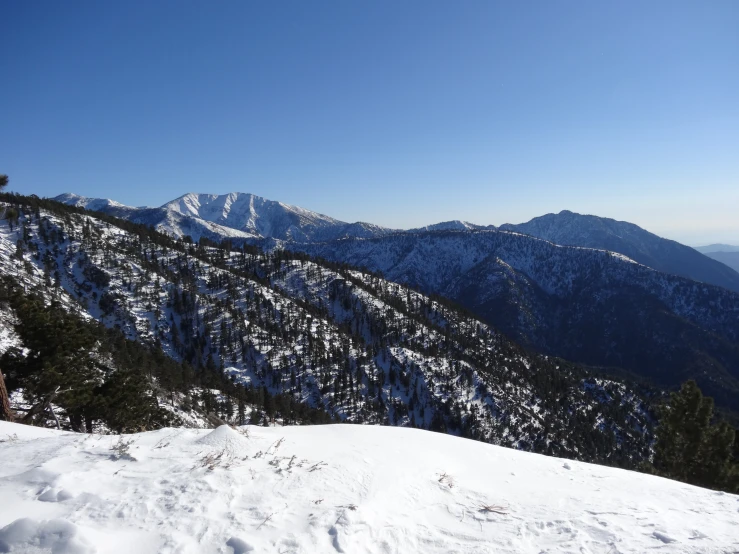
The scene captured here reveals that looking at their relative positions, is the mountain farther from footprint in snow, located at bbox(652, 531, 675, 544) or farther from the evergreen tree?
footprint in snow, located at bbox(652, 531, 675, 544)

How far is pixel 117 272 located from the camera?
158m

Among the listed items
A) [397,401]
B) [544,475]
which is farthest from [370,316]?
[544,475]

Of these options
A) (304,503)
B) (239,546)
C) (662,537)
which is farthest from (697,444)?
(239,546)

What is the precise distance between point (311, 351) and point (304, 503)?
13976 centimetres

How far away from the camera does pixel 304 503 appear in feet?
24.2

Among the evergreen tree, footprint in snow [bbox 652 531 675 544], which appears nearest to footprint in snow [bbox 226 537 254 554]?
footprint in snow [bbox 652 531 675 544]

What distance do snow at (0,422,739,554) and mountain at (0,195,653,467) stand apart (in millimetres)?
90347

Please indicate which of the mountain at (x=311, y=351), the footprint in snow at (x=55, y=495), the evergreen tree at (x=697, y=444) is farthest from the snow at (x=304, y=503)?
the mountain at (x=311, y=351)

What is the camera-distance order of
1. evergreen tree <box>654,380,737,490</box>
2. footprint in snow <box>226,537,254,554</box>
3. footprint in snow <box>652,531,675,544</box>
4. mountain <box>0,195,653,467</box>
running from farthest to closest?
1. mountain <box>0,195,653,467</box>
2. evergreen tree <box>654,380,737,490</box>
3. footprint in snow <box>652,531,675,544</box>
4. footprint in snow <box>226,537,254,554</box>

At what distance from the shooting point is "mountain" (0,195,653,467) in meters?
128

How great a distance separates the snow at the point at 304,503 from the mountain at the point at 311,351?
90.3m

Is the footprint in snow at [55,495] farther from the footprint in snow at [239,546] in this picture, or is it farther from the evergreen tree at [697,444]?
the evergreen tree at [697,444]

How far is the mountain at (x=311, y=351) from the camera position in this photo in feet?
419

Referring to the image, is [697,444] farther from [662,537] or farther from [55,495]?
[55,495]
